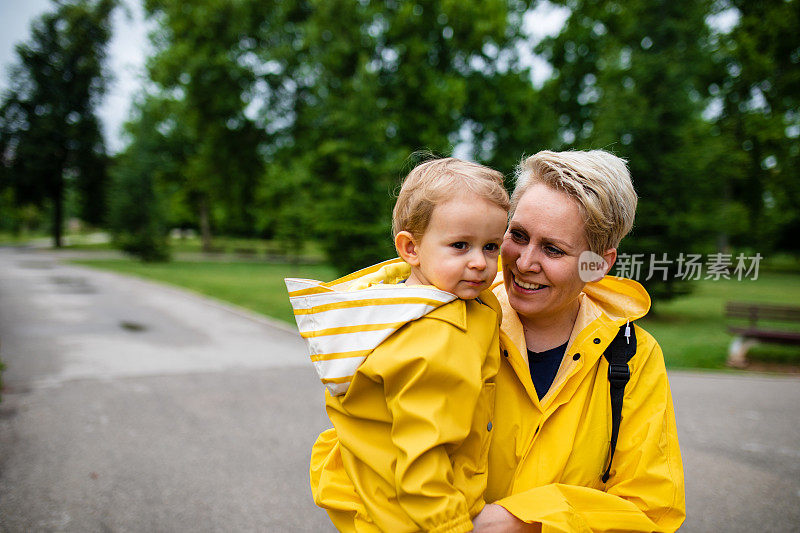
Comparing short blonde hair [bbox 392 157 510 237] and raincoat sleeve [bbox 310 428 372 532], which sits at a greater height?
short blonde hair [bbox 392 157 510 237]

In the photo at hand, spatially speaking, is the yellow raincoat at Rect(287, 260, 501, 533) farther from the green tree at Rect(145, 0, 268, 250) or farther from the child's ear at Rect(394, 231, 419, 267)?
the green tree at Rect(145, 0, 268, 250)

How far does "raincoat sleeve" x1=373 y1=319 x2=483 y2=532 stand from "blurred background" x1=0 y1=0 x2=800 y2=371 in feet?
10.6

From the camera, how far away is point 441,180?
1.62 metres

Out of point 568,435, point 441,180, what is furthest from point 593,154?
point 568,435

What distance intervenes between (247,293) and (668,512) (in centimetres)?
1667

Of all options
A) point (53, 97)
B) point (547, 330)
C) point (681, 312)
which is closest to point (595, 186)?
point (547, 330)

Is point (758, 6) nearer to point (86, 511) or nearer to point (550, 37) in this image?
point (550, 37)

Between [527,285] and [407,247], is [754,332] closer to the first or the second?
[527,285]

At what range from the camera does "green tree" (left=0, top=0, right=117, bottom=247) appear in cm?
4050

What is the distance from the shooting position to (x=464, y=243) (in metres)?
1.62

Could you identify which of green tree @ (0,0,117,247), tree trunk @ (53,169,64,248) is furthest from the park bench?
tree trunk @ (53,169,64,248)

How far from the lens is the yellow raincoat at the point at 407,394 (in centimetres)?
136

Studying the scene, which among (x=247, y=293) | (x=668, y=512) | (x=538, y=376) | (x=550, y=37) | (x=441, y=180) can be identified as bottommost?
(x=247, y=293)

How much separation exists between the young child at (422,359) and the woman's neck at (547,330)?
0.67ft
